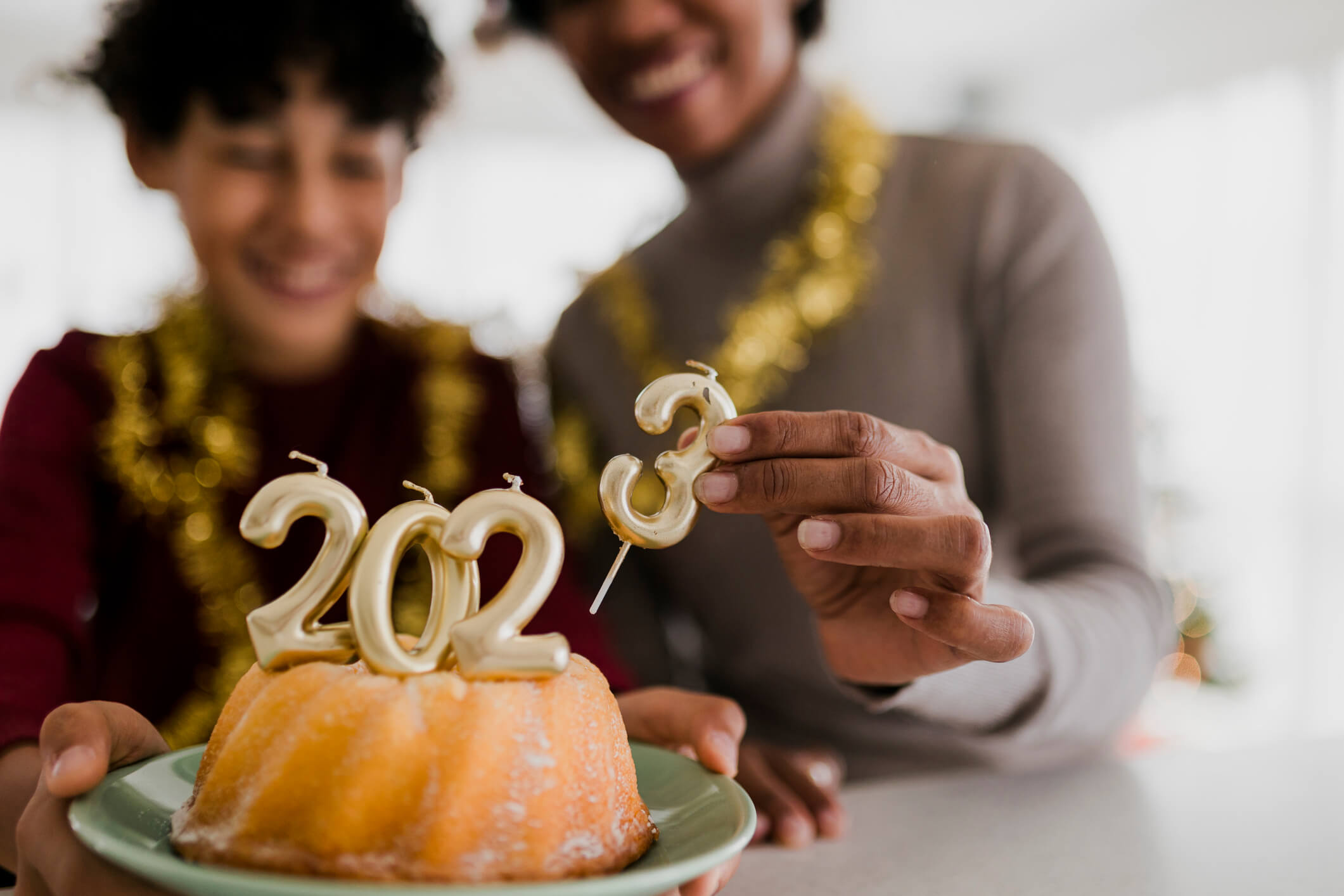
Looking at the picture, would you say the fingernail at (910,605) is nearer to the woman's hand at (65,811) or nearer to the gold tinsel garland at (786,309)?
the woman's hand at (65,811)

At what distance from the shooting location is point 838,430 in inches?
23.9

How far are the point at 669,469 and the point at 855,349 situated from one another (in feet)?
2.57

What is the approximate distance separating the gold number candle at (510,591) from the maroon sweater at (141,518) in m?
0.50

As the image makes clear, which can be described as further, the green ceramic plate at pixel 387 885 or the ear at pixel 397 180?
the ear at pixel 397 180

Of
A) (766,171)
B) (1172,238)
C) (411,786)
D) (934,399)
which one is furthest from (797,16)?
(1172,238)

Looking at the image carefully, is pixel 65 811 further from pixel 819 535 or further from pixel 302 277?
pixel 302 277

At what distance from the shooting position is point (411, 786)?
1.61 feet

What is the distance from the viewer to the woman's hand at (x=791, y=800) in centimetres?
77

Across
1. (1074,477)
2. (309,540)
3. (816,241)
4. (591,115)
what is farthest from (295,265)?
(591,115)

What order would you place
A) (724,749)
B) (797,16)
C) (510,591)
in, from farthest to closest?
(797,16) → (724,749) → (510,591)

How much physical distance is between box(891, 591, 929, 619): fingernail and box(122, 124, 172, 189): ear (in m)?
1.10

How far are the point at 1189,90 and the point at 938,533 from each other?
4.95 metres

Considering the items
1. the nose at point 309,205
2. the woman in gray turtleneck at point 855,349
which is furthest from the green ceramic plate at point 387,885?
the nose at point 309,205

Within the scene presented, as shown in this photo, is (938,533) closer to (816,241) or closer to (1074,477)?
(1074,477)
